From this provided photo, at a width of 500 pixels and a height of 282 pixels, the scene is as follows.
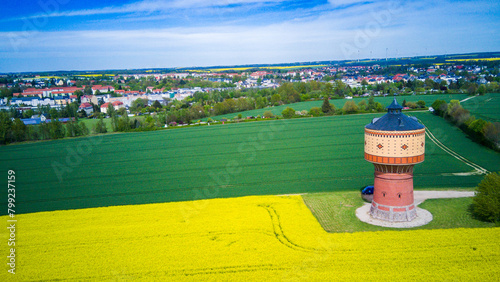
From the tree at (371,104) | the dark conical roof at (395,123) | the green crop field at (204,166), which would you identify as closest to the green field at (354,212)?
the green crop field at (204,166)

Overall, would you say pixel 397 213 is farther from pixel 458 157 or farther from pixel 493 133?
pixel 493 133

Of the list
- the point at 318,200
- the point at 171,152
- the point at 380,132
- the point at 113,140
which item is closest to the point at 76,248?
the point at 318,200

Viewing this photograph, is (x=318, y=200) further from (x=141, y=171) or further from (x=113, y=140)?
(x=113, y=140)

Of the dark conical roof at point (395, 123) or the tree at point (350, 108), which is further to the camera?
the tree at point (350, 108)

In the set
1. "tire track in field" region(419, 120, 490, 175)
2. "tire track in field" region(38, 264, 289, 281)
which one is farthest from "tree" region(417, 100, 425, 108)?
"tire track in field" region(38, 264, 289, 281)

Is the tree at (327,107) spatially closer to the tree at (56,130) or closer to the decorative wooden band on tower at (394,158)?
the tree at (56,130)

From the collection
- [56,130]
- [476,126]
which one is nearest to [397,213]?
[476,126]

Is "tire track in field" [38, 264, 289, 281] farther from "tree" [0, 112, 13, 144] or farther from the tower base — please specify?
"tree" [0, 112, 13, 144]
